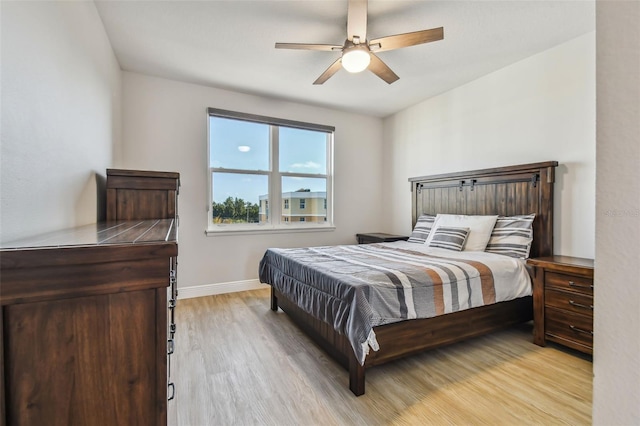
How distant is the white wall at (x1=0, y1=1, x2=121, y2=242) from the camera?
1097 mm

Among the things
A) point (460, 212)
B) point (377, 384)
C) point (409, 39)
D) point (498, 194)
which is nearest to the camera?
point (377, 384)

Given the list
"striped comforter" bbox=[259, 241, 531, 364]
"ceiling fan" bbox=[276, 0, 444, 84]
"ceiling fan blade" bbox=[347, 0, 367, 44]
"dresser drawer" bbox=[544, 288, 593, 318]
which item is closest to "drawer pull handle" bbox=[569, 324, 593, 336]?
"dresser drawer" bbox=[544, 288, 593, 318]

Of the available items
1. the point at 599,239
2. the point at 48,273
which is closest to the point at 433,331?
the point at 599,239

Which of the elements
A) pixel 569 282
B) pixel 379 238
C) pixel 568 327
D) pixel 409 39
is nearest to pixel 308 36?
pixel 409 39

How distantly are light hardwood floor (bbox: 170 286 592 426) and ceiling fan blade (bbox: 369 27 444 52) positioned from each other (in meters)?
2.43

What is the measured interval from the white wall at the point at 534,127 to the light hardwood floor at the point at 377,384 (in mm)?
1354

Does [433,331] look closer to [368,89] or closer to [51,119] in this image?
[51,119]

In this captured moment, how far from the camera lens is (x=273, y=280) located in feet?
10.1

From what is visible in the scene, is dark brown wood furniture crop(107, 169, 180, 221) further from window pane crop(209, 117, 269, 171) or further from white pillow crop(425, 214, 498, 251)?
white pillow crop(425, 214, 498, 251)

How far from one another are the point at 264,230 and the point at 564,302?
336 centimetres

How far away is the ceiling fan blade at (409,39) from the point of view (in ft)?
6.93

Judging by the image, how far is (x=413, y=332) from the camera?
2.07 meters

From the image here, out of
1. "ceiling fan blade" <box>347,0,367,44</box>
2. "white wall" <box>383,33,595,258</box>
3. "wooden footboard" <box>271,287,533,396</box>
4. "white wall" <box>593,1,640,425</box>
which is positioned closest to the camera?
"white wall" <box>593,1,640,425</box>

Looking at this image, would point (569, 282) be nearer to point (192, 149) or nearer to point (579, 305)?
point (579, 305)
